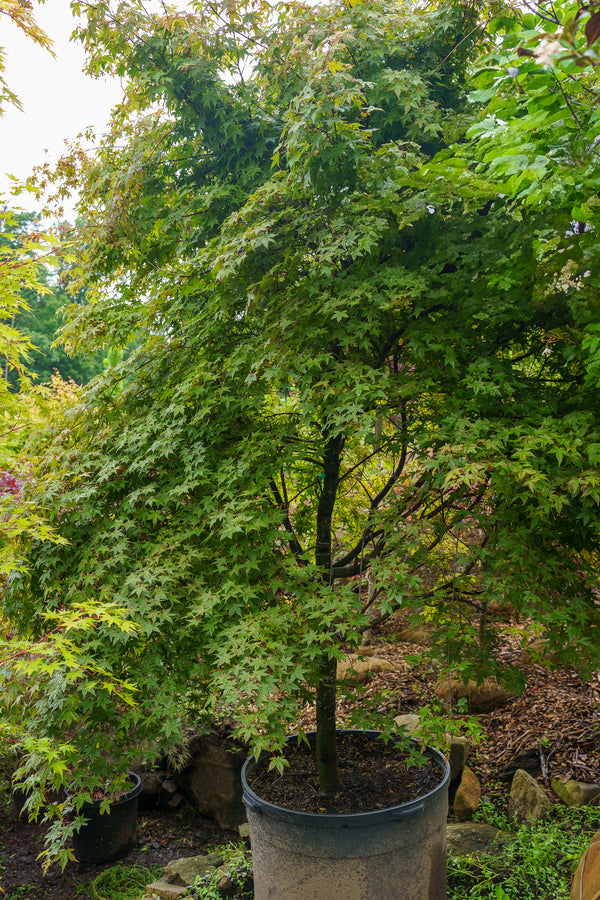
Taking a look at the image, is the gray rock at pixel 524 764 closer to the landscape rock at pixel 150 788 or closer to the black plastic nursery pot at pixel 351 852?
the black plastic nursery pot at pixel 351 852

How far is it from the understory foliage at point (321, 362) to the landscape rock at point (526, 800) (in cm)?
183

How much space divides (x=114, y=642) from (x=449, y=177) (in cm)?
228

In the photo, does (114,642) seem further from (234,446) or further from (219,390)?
(219,390)

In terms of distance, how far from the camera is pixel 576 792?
13.3 feet

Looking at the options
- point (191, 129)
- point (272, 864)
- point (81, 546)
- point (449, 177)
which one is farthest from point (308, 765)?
point (191, 129)

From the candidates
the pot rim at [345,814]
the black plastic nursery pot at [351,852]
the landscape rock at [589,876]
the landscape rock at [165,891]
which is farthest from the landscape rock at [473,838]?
the landscape rock at [165,891]

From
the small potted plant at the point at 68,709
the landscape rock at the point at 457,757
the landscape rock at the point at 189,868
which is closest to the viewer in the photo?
the small potted plant at the point at 68,709

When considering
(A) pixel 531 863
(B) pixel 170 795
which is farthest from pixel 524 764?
(B) pixel 170 795

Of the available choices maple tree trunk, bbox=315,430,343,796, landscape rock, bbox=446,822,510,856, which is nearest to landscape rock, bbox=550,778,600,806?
landscape rock, bbox=446,822,510,856

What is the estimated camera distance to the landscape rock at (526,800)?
13.1ft

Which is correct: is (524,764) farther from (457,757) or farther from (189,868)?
(189,868)

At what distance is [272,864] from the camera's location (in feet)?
8.89

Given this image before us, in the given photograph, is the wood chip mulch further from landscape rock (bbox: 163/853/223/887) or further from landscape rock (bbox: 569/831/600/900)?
landscape rock (bbox: 569/831/600/900)

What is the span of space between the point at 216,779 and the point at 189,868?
36.1 inches
